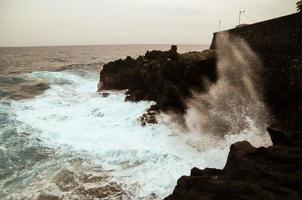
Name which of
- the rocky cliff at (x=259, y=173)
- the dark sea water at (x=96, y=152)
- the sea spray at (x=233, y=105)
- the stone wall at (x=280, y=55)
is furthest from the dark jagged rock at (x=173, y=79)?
the rocky cliff at (x=259, y=173)

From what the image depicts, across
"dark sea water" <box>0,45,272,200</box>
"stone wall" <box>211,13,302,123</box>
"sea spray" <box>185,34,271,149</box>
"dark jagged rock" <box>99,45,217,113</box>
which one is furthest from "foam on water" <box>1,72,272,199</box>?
"stone wall" <box>211,13,302,123</box>

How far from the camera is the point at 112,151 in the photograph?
38.1 feet

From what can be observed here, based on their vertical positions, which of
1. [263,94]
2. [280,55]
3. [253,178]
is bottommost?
[253,178]

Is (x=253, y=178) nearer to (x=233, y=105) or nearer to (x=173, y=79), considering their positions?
(x=233, y=105)

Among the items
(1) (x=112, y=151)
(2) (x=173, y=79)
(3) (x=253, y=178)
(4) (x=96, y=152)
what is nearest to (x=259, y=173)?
(3) (x=253, y=178)

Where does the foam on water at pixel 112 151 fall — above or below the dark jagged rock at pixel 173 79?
below

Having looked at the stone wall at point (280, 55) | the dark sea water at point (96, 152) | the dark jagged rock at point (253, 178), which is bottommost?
the dark sea water at point (96, 152)

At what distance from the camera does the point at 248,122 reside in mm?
12039

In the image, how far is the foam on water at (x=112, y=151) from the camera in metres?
8.96

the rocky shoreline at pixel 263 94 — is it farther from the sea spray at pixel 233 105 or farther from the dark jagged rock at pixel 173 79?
the sea spray at pixel 233 105

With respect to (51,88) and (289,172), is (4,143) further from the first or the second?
(51,88)

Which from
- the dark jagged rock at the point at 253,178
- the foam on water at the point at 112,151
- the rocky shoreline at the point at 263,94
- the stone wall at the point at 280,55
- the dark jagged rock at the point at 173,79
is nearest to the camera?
the dark jagged rock at the point at 253,178

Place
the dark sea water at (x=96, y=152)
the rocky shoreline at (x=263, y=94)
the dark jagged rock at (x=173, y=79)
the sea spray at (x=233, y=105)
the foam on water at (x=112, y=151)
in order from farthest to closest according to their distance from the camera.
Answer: the dark jagged rock at (x=173, y=79) → the sea spray at (x=233, y=105) → the foam on water at (x=112, y=151) → the dark sea water at (x=96, y=152) → the rocky shoreline at (x=263, y=94)

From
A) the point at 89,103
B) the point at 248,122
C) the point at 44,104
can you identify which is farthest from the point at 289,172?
the point at 44,104
